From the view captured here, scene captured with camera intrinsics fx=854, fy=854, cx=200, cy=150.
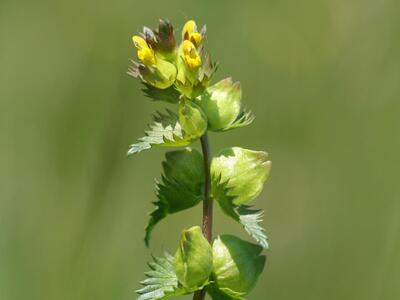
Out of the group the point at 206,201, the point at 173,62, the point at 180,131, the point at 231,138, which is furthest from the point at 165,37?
the point at 231,138

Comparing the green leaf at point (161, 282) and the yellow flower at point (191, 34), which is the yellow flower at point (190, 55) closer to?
the yellow flower at point (191, 34)

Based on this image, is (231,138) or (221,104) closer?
(221,104)

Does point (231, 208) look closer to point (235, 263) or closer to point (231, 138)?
point (235, 263)

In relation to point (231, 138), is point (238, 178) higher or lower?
lower

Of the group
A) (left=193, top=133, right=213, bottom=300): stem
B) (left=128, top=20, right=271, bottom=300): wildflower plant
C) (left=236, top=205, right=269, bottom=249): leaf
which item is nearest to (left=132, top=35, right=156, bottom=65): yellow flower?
(left=128, top=20, right=271, bottom=300): wildflower plant
